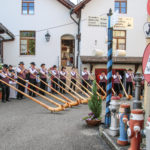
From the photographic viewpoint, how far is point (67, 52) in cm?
2075

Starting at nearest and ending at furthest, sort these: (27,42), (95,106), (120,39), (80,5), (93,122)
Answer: (93,122)
(95,106)
(80,5)
(120,39)
(27,42)

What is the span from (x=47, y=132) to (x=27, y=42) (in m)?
14.0

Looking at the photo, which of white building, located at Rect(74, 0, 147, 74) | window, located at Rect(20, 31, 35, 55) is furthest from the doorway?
window, located at Rect(20, 31, 35, 55)

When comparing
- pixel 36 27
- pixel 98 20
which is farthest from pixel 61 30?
pixel 98 20

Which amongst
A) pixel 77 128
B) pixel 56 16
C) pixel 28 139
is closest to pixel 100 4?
pixel 56 16

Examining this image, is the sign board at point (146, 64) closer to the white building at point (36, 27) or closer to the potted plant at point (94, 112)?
the potted plant at point (94, 112)

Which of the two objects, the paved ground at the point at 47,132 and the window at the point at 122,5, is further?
the window at the point at 122,5

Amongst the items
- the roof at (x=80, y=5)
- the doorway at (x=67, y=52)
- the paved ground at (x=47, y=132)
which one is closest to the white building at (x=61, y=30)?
the roof at (x=80, y=5)

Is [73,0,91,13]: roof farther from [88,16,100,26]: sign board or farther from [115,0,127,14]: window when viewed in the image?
[88,16,100,26]: sign board

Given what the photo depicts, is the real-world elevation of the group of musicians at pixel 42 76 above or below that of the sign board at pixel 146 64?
below

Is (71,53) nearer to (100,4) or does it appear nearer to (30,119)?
(100,4)

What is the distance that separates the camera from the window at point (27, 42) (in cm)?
1959

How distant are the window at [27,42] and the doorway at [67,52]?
2.40 metres

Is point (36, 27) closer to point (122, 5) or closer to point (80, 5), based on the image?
point (80, 5)
